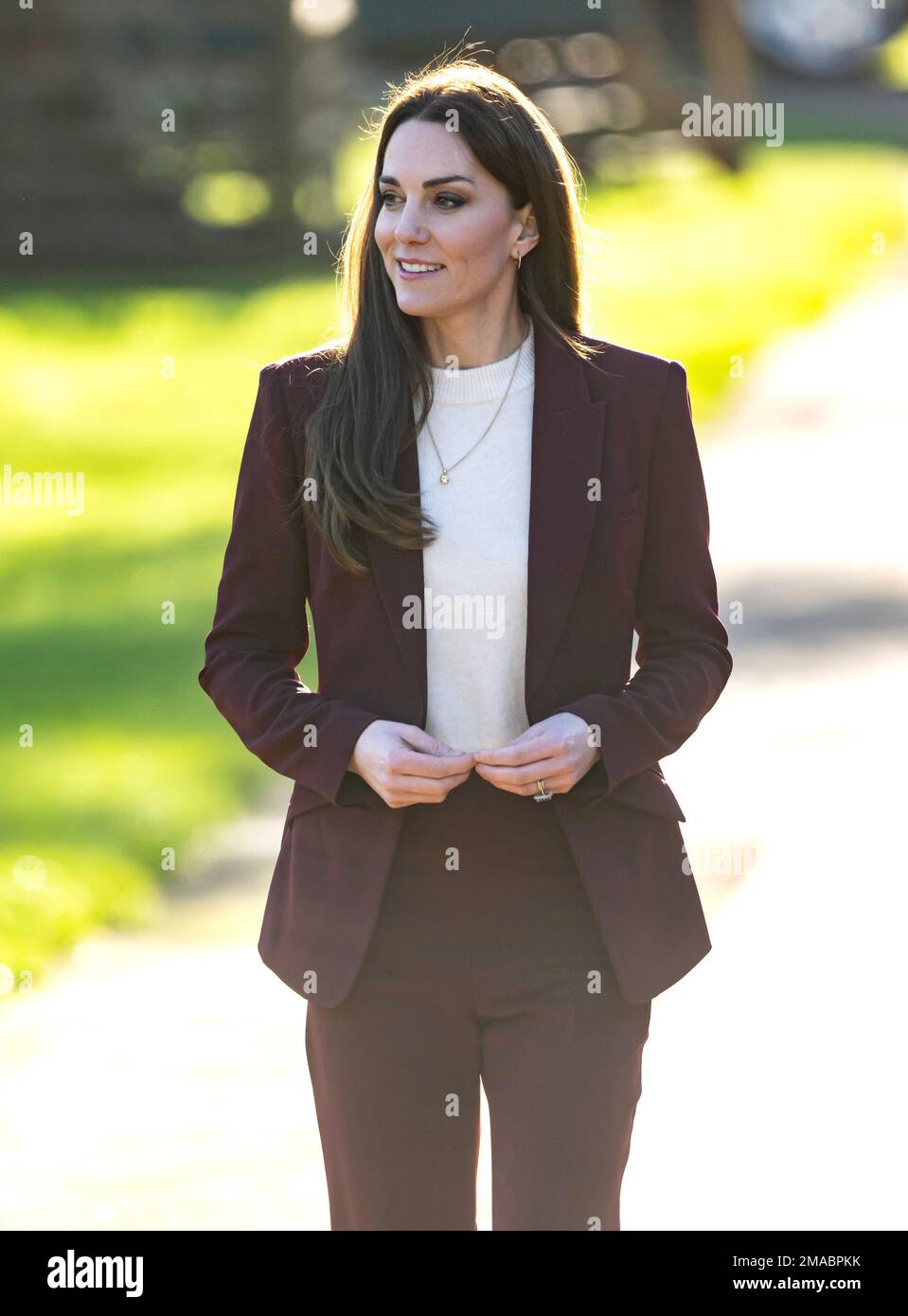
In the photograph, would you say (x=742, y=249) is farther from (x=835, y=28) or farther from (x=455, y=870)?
(x=835, y=28)

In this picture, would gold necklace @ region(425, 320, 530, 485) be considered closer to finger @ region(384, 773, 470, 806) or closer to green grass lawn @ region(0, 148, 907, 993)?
green grass lawn @ region(0, 148, 907, 993)

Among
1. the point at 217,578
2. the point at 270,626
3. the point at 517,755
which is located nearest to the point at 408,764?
the point at 517,755

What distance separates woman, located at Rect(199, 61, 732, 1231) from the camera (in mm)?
3428

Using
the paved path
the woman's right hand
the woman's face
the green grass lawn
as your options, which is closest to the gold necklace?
the woman's face

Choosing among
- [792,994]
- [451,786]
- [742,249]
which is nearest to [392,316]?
[451,786]

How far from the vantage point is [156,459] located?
1453 cm

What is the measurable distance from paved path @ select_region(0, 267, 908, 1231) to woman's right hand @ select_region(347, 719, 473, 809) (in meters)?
1.67

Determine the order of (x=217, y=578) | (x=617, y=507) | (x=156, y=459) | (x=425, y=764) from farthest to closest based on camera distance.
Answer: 1. (x=156, y=459)
2. (x=217, y=578)
3. (x=617, y=507)
4. (x=425, y=764)

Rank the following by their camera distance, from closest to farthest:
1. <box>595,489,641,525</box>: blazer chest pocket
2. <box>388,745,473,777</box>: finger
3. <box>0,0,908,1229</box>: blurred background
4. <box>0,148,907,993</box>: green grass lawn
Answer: <box>388,745,473,777</box>: finger < <box>595,489,641,525</box>: blazer chest pocket < <box>0,0,908,1229</box>: blurred background < <box>0,148,907,993</box>: green grass lawn

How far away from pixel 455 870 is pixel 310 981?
0.28 m

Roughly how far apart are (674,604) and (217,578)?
781 cm

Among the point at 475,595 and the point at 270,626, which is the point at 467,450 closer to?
the point at 475,595

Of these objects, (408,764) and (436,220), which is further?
(436,220)

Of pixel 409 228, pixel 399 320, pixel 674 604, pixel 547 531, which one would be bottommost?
pixel 674 604
